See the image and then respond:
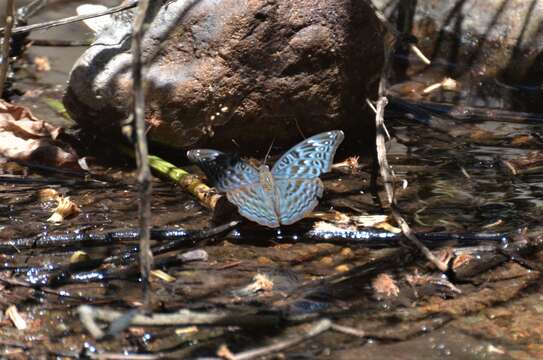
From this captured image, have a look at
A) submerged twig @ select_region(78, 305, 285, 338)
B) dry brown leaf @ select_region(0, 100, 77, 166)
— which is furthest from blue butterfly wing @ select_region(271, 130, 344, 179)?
dry brown leaf @ select_region(0, 100, 77, 166)

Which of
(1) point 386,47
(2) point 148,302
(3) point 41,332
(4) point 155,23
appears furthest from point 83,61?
(2) point 148,302

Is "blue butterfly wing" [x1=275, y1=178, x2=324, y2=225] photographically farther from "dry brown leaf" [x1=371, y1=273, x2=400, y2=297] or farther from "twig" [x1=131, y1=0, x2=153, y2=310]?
"twig" [x1=131, y1=0, x2=153, y2=310]

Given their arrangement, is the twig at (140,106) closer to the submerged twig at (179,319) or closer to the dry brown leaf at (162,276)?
the submerged twig at (179,319)

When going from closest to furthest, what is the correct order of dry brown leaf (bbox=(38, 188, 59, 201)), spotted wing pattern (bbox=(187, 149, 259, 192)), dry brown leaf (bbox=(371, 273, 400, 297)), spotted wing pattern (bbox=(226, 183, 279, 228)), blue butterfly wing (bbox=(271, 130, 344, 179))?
dry brown leaf (bbox=(371, 273, 400, 297)), spotted wing pattern (bbox=(226, 183, 279, 228)), spotted wing pattern (bbox=(187, 149, 259, 192)), blue butterfly wing (bbox=(271, 130, 344, 179)), dry brown leaf (bbox=(38, 188, 59, 201))

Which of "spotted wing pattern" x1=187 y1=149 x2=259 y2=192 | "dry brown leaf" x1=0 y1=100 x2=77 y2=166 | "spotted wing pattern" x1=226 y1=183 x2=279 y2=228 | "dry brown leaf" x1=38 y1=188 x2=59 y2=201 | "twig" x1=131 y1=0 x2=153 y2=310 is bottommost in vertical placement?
"dry brown leaf" x1=38 y1=188 x2=59 y2=201

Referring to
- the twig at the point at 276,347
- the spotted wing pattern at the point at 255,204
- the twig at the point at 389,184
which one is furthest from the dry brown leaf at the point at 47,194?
the twig at the point at 276,347

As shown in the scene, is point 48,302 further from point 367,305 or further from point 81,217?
point 367,305
